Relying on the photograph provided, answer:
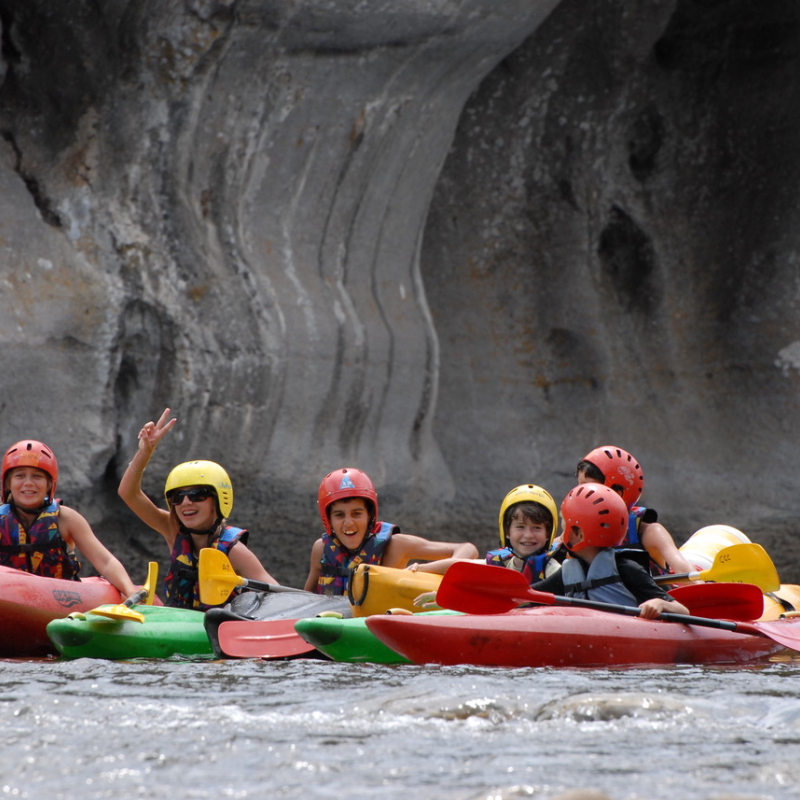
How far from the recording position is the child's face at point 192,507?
233 inches

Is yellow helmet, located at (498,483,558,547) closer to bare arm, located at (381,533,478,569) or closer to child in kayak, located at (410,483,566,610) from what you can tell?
child in kayak, located at (410,483,566,610)

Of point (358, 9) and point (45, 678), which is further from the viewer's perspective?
point (358, 9)

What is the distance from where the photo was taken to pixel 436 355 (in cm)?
938

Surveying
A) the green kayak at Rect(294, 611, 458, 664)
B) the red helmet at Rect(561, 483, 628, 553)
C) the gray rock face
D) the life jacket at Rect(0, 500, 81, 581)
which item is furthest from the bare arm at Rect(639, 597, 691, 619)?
the gray rock face

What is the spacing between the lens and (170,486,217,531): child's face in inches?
233

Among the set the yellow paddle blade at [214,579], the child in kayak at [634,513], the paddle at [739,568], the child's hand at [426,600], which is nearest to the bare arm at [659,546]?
the child in kayak at [634,513]

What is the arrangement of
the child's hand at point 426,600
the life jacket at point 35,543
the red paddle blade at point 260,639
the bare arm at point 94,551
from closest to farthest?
the red paddle blade at point 260,639 < the child's hand at point 426,600 < the bare arm at point 94,551 < the life jacket at point 35,543

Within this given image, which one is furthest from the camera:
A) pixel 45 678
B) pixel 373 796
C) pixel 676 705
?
pixel 45 678

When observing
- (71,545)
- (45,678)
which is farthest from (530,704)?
(71,545)

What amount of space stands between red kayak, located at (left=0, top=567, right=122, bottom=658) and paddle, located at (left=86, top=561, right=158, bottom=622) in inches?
10.7

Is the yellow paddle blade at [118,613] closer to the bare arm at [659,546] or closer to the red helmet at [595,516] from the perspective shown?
the red helmet at [595,516]

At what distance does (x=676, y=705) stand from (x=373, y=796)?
1.19 meters

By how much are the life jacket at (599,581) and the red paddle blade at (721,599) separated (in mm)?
234

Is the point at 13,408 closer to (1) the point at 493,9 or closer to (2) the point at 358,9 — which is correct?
(2) the point at 358,9
